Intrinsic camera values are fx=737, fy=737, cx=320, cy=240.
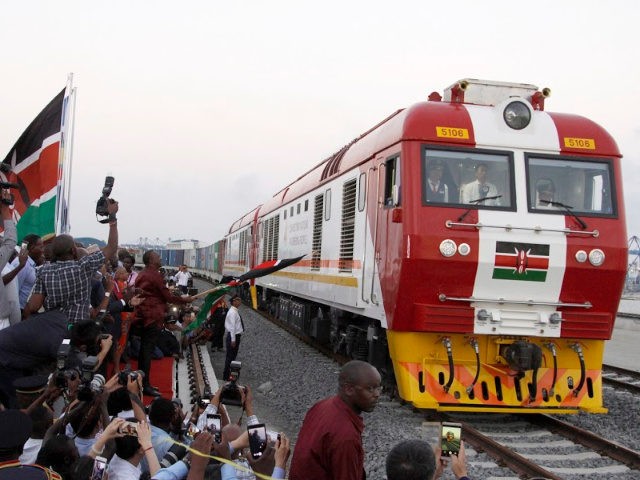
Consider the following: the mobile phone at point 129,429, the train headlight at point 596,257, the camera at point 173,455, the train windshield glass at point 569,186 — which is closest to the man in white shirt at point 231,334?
the train windshield glass at point 569,186

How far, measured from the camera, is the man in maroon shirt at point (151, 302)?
8539mm

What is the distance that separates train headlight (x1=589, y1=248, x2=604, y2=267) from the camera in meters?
7.96

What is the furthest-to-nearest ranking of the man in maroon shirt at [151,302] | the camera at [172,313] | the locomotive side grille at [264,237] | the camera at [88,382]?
1. the locomotive side grille at [264,237]
2. the camera at [172,313]
3. the man in maroon shirt at [151,302]
4. the camera at [88,382]

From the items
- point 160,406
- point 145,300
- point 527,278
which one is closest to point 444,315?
point 527,278

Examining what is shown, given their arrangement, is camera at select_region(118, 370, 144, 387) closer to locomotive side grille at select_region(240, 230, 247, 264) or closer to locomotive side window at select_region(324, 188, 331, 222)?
locomotive side window at select_region(324, 188, 331, 222)

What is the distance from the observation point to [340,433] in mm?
3314

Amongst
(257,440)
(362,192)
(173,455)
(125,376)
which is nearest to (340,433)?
(257,440)

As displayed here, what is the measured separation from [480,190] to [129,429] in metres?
5.40

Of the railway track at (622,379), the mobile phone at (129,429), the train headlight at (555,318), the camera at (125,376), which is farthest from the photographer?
the railway track at (622,379)

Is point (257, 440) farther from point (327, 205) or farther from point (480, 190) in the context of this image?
point (327, 205)

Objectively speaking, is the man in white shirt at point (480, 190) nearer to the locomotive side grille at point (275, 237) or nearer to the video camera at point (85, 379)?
the video camera at point (85, 379)

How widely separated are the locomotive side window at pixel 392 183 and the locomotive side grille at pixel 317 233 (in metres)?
3.64

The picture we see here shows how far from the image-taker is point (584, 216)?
812 cm

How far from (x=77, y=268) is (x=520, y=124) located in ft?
16.7
